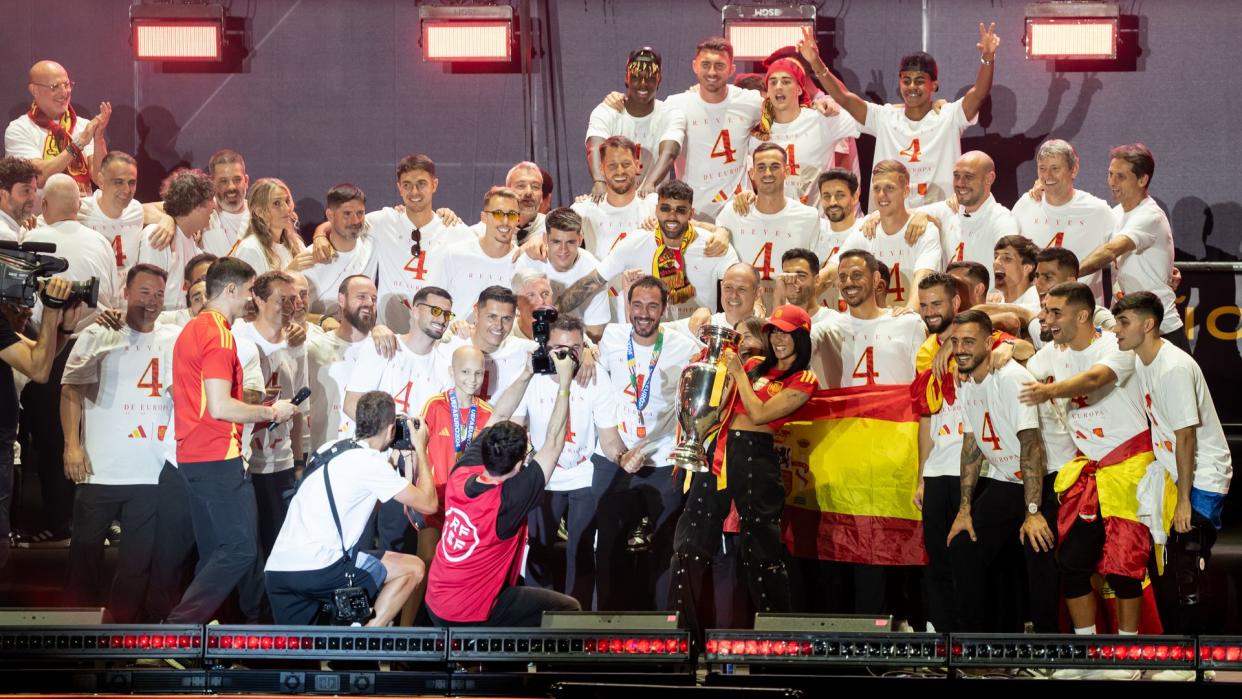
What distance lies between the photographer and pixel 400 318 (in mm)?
9078

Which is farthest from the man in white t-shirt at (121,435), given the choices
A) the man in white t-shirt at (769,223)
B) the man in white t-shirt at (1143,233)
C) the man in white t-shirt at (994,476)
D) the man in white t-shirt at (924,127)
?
the man in white t-shirt at (1143,233)

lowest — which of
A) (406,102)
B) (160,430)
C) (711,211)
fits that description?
(160,430)

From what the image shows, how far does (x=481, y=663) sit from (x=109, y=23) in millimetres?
7457

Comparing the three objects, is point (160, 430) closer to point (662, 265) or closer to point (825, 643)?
point (662, 265)

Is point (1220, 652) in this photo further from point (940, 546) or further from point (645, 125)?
point (645, 125)

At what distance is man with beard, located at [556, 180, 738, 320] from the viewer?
8477 millimetres

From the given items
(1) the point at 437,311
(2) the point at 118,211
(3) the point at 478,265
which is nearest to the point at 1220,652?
(1) the point at 437,311

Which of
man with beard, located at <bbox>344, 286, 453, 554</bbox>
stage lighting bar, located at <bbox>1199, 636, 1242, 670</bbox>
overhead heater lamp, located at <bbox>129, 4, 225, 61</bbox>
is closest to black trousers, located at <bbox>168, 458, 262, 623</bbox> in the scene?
man with beard, located at <bbox>344, 286, 453, 554</bbox>

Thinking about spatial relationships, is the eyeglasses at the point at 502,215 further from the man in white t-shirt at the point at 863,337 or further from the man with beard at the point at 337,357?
the man in white t-shirt at the point at 863,337

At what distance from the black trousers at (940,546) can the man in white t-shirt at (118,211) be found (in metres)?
5.04

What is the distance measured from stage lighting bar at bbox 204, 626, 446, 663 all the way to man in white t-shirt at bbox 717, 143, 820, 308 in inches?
147

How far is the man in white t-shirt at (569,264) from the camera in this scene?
27.7ft

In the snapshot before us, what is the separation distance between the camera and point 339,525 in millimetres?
6629

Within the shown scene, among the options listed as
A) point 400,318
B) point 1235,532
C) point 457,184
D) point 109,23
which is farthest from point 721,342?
point 109,23
